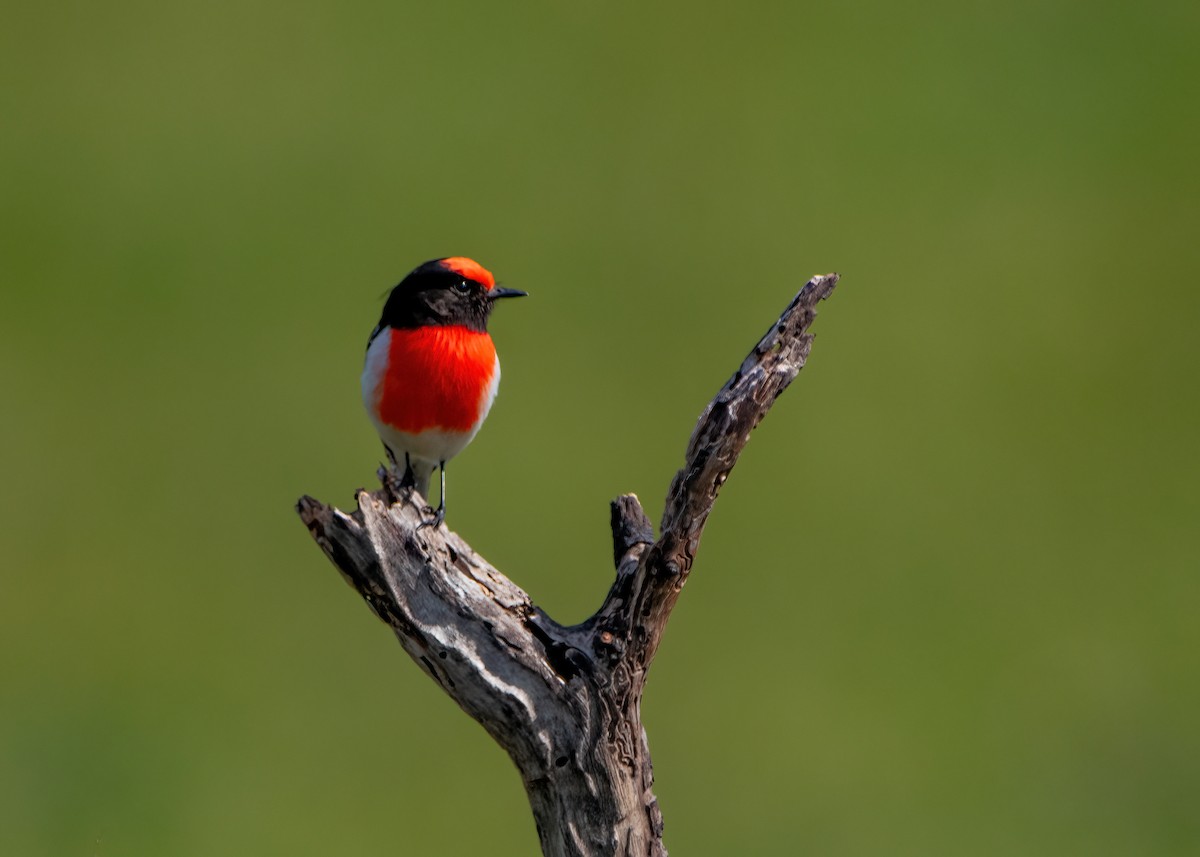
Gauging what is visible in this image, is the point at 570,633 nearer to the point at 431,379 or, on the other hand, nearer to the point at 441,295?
the point at 431,379

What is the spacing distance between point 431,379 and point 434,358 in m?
0.08

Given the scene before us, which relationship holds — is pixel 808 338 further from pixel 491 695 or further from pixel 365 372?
pixel 365 372

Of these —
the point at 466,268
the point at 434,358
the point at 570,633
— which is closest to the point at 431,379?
the point at 434,358

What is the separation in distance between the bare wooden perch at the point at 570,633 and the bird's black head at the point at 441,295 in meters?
1.16

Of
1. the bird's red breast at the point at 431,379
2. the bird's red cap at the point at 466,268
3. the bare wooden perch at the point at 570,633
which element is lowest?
the bare wooden perch at the point at 570,633

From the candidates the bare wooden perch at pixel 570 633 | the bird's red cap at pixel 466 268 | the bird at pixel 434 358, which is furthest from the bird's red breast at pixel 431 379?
the bare wooden perch at pixel 570 633

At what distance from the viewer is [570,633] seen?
11.2ft

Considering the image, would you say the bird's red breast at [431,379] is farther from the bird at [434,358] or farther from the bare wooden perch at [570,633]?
the bare wooden perch at [570,633]

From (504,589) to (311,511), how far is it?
608 mm

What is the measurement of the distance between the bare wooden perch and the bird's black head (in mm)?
1162

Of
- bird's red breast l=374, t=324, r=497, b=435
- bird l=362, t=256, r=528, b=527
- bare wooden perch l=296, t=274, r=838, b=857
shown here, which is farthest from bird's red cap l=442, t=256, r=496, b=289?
bare wooden perch l=296, t=274, r=838, b=857

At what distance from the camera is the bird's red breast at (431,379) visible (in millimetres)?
4316

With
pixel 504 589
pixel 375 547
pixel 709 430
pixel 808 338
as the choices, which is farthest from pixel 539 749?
pixel 808 338

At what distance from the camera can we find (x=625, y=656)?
11.0ft
